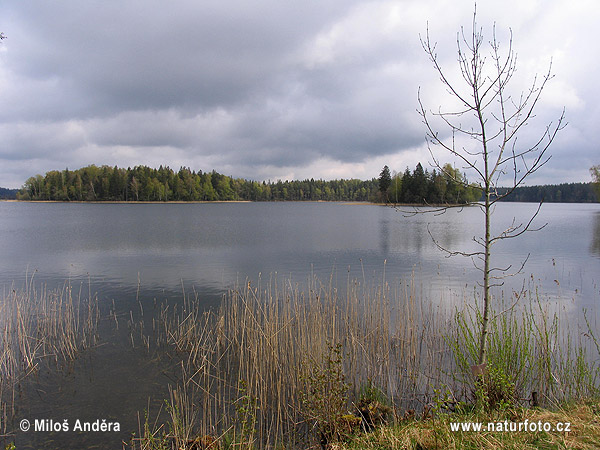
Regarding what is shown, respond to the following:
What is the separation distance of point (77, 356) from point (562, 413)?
893 centimetres

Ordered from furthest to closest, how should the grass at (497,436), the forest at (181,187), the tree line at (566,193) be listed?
the tree line at (566,193) → the forest at (181,187) → the grass at (497,436)

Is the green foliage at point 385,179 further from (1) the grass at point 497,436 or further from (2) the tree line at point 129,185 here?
(1) the grass at point 497,436

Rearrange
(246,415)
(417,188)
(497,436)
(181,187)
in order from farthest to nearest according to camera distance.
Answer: (181,187), (417,188), (246,415), (497,436)

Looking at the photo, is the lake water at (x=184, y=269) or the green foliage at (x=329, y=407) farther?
the lake water at (x=184, y=269)

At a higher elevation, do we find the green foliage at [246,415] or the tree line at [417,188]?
Result: the tree line at [417,188]

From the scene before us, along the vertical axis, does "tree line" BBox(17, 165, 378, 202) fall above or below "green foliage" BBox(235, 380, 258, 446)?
above

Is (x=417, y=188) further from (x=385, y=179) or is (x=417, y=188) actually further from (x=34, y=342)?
(x=34, y=342)

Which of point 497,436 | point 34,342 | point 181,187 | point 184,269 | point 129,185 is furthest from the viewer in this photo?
point 181,187

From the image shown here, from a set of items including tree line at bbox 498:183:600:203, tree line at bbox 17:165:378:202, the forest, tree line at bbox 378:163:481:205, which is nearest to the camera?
tree line at bbox 378:163:481:205

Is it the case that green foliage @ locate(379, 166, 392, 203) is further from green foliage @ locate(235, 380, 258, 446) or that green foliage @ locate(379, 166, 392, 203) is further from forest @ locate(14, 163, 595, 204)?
green foliage @ locate(235, 380, 258, 446)

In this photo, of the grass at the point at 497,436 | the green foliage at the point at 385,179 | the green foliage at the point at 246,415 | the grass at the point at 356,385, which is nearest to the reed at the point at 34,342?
the grass at the point at 356,385

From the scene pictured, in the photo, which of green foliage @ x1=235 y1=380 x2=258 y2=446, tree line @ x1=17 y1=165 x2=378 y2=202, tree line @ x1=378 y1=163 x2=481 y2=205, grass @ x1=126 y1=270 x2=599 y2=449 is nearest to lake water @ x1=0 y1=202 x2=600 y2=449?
grass @ x1=126 y1=270 x2=599 y2=449

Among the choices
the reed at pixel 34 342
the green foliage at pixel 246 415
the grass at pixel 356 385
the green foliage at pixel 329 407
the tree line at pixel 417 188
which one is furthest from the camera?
the tree line at pixel 417 188

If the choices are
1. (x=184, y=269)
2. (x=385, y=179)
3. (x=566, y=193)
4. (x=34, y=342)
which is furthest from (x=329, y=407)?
(x=566, y=193)
